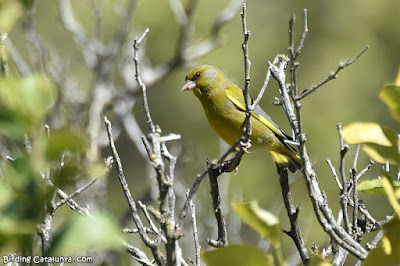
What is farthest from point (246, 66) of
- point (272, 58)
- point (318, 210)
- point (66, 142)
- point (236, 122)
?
point (272, 58)

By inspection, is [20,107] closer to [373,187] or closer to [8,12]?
[8,12]

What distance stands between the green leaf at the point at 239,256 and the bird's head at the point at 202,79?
3.13 metres

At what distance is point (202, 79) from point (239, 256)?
11.0 ft

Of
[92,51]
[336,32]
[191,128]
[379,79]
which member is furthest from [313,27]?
[92,51]

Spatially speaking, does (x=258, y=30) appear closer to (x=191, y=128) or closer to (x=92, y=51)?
(x=191, y=128)

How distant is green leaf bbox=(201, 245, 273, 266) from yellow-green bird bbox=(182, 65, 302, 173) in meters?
Answer: 2.64

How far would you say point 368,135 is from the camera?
3.43 ft

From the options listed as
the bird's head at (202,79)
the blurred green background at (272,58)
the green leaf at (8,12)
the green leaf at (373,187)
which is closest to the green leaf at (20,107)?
the green leaf at (8,12)

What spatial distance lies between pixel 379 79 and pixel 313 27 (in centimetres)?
196

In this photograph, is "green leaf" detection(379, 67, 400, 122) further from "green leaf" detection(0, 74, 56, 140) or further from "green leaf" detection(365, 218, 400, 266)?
"green leaf" detection(0, 74, 56, 140)

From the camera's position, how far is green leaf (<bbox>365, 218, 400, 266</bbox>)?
0.91m

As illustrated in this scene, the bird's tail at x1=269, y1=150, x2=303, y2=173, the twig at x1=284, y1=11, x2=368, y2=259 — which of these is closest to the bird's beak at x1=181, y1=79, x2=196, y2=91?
the bird's tail at x1=269, y1=150, x2=303, y2=173

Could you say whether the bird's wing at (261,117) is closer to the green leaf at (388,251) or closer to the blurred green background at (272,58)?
the green leaf at (388,251)

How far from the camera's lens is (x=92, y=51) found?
4449mm
